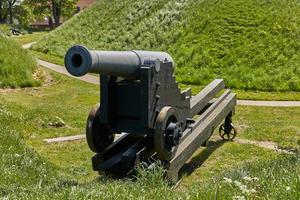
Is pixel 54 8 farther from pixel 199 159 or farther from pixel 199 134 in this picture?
pixel 199 134

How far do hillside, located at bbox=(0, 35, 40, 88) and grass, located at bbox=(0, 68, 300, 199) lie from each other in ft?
2.14

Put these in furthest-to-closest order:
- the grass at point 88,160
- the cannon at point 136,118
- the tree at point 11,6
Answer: the tree at point 11,6, the cannon at point 136,118, the grass at point 88,160

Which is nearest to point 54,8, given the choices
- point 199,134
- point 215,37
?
point 215,37

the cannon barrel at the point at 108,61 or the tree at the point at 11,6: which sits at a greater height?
the cannon barrel at the point at 108,61

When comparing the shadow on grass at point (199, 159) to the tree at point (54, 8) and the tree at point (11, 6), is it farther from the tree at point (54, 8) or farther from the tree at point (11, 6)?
the tree at point (11, 6)

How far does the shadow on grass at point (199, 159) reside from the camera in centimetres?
870

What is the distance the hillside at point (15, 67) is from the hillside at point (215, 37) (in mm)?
5935

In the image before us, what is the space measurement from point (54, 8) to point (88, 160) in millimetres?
59835

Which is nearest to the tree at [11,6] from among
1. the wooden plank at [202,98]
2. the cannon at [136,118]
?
the wooden plank at [202,98]

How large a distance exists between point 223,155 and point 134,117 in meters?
3.49

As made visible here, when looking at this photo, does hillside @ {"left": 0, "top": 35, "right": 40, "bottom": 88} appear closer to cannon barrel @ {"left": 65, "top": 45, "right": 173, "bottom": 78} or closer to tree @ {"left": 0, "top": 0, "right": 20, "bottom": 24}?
cannon barrel @ {"left": 65, "top": 45, "right": 173, "bottom": 78}

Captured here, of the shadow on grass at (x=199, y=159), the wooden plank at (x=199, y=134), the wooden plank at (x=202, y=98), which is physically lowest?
the shadow on grass at (x=199, y=159)

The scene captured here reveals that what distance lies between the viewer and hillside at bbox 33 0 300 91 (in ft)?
66.3

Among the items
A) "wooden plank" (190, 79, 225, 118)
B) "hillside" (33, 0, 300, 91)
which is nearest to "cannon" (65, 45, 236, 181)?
"wooden plank" (190, 79, 225, 118)
